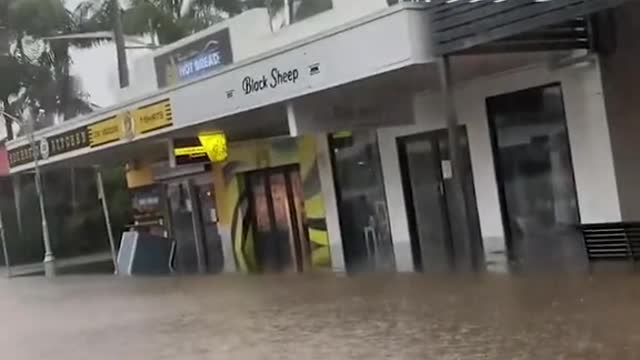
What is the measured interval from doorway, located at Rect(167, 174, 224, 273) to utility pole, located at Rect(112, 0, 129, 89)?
20.3ft

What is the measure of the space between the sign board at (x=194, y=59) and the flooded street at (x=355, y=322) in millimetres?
7144

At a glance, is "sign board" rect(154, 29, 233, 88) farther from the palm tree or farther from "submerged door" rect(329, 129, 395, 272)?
the palm tree

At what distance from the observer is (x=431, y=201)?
768 inches

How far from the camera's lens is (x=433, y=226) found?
19.5 metres

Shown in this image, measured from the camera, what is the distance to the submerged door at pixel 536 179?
54.2ft

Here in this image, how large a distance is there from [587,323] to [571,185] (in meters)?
7.04

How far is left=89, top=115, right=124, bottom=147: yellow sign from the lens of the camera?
23.2 meters

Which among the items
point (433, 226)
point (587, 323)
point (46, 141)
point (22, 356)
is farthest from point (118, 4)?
point (587, 323)

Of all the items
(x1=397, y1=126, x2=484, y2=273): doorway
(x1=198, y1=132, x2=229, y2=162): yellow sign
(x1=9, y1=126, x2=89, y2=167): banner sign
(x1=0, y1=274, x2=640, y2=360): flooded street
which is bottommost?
(x1=0, y1=274, x2=640, y2=360): flooded street

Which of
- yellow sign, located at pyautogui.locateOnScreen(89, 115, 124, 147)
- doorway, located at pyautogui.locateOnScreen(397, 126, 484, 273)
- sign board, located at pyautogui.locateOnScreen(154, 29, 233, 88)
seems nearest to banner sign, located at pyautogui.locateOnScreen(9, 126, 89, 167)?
yellow sign, located at pyautogui.locateOnScreen(89, 115, 124, 147)

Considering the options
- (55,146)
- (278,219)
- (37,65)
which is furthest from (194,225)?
(37,65)

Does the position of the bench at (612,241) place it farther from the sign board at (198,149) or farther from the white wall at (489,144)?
the sign board at (198,149)

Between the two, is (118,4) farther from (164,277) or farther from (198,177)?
(164,277)

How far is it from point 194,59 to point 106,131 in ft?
9.33
